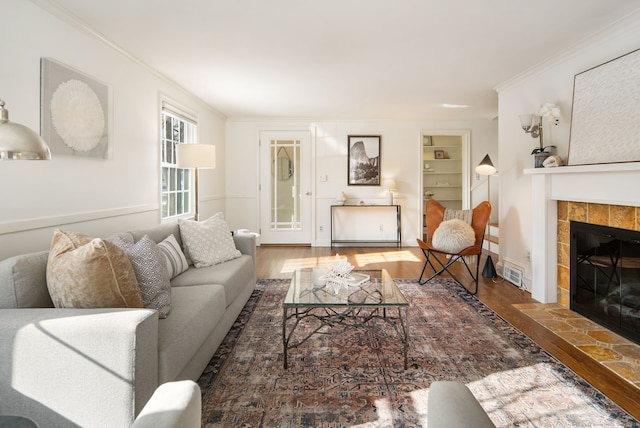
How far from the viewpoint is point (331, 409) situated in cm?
188

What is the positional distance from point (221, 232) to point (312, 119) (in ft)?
12.7

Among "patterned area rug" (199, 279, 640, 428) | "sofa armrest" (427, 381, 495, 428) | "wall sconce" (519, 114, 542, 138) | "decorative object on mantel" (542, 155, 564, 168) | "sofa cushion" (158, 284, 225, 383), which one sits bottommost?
"patterned area rug" (199, 279, 640, 428)

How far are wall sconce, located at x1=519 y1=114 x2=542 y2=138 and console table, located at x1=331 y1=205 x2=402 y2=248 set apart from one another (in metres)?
3.31

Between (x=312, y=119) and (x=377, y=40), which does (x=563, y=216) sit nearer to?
(x=377, y=40)

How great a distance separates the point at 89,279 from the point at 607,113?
11.9ft

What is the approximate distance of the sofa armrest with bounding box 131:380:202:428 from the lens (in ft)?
2.71

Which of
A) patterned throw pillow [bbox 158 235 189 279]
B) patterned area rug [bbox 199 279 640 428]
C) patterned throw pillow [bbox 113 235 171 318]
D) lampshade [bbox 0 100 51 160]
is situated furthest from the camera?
patterned throw pillow [bbox 158 235 189 279]

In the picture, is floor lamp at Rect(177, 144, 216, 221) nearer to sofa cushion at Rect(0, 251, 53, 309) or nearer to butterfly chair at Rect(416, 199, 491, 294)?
sofa cushion at Rect(0, 251, 53, 309)

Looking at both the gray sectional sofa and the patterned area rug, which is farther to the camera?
the patterned area rug

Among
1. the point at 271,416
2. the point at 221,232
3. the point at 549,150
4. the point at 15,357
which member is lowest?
the point at 271,416

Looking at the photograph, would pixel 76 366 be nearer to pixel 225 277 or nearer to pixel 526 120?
pixel 225 277

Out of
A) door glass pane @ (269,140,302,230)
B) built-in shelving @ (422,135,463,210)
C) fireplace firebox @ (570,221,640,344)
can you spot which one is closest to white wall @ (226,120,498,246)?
door glass pane @ (269,140,302,230)

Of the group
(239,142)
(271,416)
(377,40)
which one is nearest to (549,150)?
(377,40)

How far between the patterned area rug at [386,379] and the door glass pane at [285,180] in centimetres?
392
